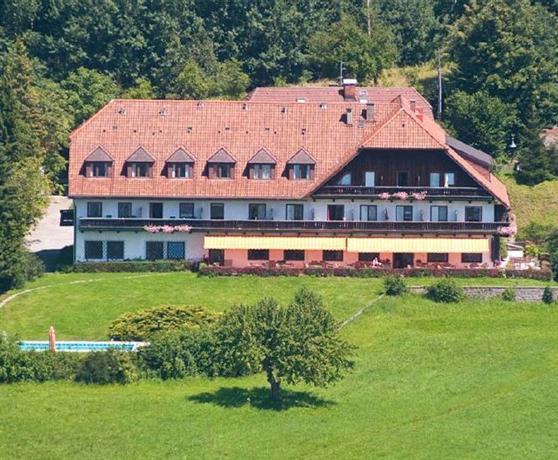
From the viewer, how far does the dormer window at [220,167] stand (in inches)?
4252

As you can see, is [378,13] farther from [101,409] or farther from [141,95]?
[101,409]

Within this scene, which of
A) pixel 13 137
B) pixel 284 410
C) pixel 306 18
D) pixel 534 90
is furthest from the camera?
pixel 306 18

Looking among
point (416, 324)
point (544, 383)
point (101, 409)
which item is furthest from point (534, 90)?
point (101, 409)

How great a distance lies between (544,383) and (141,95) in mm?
61790

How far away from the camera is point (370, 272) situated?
103 m

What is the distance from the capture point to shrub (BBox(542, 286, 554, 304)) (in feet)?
326

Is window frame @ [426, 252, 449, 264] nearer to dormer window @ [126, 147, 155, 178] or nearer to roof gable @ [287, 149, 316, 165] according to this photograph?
roof gable @ [287, 149, 316, 165]

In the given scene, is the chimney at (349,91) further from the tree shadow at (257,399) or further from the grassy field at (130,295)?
the tree shadow at (257,399)

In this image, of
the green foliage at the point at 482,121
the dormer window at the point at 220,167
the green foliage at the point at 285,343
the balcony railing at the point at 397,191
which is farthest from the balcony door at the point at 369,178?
the green foliage at the point at 482,121

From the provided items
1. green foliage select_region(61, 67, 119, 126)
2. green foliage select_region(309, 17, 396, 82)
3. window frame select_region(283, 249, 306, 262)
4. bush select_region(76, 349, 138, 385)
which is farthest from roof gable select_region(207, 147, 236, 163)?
green foliage select_region(309, 17, 396, 82)

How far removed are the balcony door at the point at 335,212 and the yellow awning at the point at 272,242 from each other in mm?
2037

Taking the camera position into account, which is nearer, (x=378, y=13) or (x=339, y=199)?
(x=339, y=199)

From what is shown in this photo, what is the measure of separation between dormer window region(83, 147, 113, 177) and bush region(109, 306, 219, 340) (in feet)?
53.1

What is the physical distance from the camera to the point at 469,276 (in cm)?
10244
